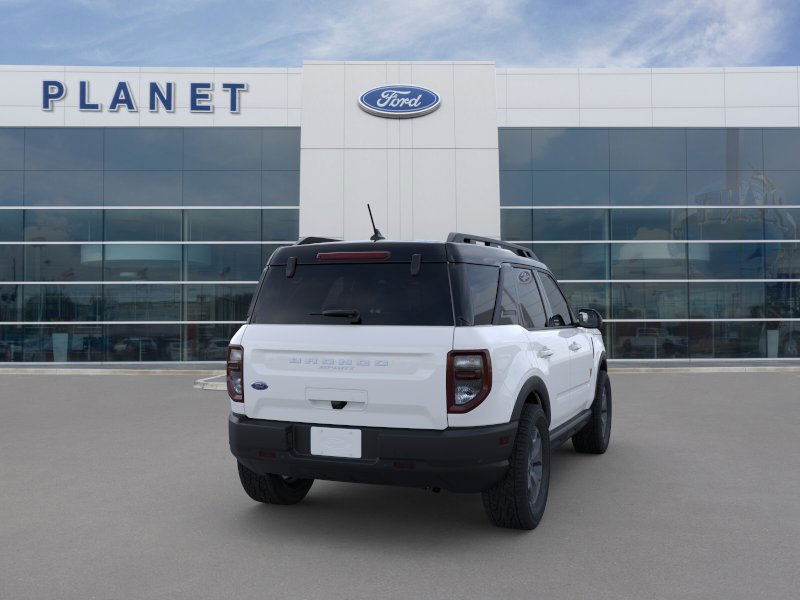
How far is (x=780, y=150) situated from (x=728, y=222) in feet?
8.75

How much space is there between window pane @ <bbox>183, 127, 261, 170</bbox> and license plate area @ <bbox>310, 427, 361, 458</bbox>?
56.4 ft

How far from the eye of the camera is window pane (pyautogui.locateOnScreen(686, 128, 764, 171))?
2067cm

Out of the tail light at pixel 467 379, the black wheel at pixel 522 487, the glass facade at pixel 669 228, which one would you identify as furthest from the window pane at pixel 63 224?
the tail light at pixel 467 379

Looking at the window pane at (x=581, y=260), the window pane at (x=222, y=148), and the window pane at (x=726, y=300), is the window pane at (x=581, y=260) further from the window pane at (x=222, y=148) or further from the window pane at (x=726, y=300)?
the window pane at (x=222, y=148)

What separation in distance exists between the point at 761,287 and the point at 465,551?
19295 millimetres

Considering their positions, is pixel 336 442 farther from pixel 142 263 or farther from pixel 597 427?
pixel 142 263

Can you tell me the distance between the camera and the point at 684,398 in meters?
12.3

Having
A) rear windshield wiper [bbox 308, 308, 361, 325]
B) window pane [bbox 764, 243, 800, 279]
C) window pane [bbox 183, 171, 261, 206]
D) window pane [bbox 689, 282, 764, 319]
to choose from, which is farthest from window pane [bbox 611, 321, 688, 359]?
rear windshield wiper [bbox 308, 308, 361, 325]

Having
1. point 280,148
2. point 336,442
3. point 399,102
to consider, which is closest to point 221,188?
point 280,148

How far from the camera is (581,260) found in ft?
67.5

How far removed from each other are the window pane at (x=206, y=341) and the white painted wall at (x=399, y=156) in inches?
152

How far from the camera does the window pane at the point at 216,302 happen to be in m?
20.3

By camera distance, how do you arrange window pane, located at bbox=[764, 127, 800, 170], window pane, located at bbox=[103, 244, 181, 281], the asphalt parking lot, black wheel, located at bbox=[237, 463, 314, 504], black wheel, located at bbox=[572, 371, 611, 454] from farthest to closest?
window pane, located at bbox=[764, 127, 800, 170] → window pane, located at bbox=[103, 244, 181, 281] → black wheel, located at bbox=[572, 371, 611, 454] → black wheel, located at bbox=[237, 463, 314, 504] → the asphalt parking lot

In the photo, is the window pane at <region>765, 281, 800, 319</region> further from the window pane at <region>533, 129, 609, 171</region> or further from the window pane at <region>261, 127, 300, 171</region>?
the window pane at <region>261, 127, 300, 171</region>
